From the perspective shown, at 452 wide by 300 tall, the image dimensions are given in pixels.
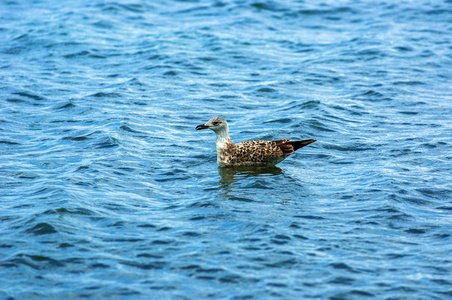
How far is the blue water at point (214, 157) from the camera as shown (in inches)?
318

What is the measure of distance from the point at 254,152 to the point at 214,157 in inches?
44.8

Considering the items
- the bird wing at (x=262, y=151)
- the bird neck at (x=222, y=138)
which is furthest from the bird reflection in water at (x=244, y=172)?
the bird neck at (x=222, y=138)

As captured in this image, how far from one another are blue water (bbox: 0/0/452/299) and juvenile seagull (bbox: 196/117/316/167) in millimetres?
349

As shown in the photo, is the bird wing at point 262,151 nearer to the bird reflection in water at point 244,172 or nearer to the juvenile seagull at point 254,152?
the juvenile seagull at point 254,152

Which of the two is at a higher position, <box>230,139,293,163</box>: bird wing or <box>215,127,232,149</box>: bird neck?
<box>215,127,232,149</box>: bird neck

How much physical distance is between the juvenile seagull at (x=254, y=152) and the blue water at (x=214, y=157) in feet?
1.15

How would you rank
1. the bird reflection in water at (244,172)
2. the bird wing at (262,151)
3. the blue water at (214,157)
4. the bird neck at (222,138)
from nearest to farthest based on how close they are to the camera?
the blue water at (214,157), the bird reflection in water at (244,172), the bird wing at (262,151), the bird neck at (222,138)

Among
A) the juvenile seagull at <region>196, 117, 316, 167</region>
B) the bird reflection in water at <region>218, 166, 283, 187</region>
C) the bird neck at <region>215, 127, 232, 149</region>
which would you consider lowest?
the bird reflection in water at <region>218, 166, 283, 187</region>

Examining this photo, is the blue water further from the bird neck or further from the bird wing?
the bird neck

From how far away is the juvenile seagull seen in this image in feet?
39.3

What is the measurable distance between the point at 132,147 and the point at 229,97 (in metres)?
4.30

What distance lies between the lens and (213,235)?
29.6ft

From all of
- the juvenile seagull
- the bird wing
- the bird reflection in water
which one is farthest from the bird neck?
the bird reflection in water

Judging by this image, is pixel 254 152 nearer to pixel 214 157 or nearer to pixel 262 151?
pixel 262 151
